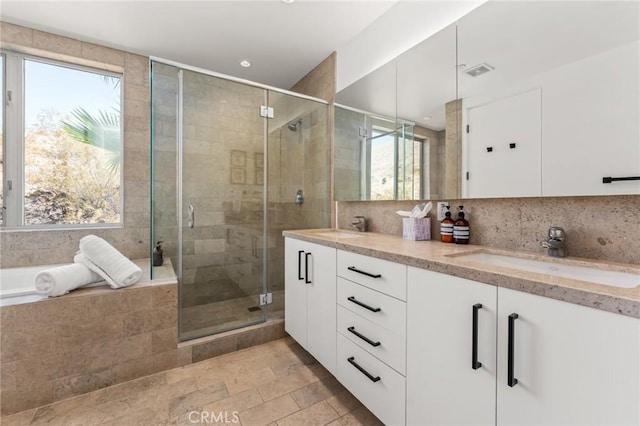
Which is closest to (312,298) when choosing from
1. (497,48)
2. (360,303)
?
(360,303)

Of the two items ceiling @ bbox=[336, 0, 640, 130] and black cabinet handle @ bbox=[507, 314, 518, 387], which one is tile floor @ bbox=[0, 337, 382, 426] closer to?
black cabinet handle @ bbox=[507, 314, 518, 387]

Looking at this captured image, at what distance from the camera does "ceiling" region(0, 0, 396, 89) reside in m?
1.90

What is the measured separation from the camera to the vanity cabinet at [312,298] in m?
1.55

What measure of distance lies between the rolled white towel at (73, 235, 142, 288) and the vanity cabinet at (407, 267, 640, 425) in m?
1.66

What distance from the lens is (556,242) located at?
1.10m

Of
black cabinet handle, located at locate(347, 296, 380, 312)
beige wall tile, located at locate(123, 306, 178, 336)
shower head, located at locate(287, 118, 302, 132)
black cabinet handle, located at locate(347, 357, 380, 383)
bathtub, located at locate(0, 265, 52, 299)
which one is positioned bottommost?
black cabinet handle, located at locate(347, 357, 380, 383)

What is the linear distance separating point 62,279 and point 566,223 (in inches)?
99.0

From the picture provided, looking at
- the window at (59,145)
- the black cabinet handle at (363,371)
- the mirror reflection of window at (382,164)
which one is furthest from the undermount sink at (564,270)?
the window at (59,145)

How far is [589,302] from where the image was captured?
640 mm

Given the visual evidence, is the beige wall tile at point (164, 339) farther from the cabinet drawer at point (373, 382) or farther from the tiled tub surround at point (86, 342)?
the cabinet drawer at point (373, 382)

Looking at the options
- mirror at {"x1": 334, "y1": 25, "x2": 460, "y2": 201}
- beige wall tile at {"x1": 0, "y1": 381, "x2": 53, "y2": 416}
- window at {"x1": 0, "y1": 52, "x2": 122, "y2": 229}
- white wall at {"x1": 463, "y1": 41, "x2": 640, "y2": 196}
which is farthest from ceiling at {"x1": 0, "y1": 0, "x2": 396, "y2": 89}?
beige wall tile at {"x1": 0, "y1": 381, "x2": 53, "y2": 416}

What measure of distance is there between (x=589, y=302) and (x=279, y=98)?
7.69ft

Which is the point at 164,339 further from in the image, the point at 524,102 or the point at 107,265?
the point at 524,102

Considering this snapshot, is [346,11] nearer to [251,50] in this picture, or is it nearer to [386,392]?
[251,50]
